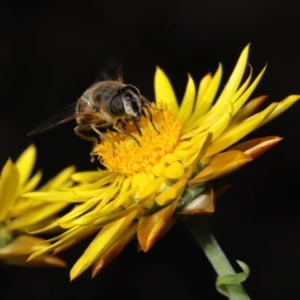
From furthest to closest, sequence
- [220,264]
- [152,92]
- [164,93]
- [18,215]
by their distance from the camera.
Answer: [152,92] < [164,93] < [18,215] < [220,264]

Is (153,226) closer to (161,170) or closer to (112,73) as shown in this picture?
(161,170)

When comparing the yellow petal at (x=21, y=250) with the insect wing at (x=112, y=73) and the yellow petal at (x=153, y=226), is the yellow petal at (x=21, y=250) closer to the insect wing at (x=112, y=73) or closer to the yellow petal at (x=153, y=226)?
the yellow petal at (x=153, y=226)

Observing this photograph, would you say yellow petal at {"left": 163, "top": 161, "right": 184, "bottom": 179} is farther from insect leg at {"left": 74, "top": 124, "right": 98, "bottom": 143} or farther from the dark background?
the dark background

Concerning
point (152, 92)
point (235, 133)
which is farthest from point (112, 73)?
point (152, 92)

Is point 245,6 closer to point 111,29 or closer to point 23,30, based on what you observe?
point 111,29

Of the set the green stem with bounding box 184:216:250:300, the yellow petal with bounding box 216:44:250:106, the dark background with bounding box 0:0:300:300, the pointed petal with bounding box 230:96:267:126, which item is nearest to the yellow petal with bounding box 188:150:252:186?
the green stem with bounding box 184:216:250:300

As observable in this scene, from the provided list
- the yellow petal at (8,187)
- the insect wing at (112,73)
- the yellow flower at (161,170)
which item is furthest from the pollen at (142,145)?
the insect wing at (112,73)

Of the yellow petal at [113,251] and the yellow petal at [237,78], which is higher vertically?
the yellow petal at [237,78]

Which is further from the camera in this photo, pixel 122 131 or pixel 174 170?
pixel 122 131
